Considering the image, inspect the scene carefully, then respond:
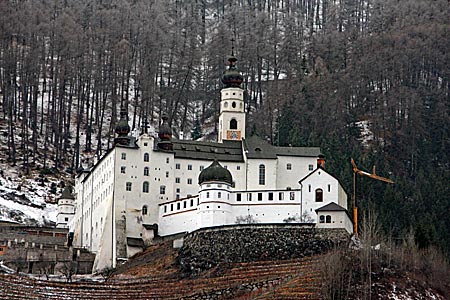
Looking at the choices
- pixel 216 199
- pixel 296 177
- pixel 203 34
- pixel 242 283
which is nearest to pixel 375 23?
pixel 203 34

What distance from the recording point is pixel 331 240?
85.2 metres

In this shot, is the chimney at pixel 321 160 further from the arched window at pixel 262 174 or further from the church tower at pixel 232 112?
the church tower at pixel 232 112

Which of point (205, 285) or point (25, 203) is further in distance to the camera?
point (25, 203)

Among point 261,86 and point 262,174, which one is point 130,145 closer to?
point 262,174

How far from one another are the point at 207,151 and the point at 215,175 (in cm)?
946

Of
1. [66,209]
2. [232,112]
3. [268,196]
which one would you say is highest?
[232,112]

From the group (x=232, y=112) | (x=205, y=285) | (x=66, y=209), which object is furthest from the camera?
(x=66, y=209)

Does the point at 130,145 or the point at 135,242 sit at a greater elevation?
the point at 130,145

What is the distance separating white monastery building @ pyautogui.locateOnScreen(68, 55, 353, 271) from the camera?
89688 mm

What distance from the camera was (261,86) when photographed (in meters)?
134

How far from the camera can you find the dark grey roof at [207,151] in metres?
99.2

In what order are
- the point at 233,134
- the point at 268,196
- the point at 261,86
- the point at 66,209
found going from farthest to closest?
1. the point at 261,86
2. the point at 66,209
3. the point at 233,134
4. the point at 268,196

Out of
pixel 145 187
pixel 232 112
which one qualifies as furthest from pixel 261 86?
pixel 145 187

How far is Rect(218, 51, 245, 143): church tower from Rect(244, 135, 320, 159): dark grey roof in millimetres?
3157
